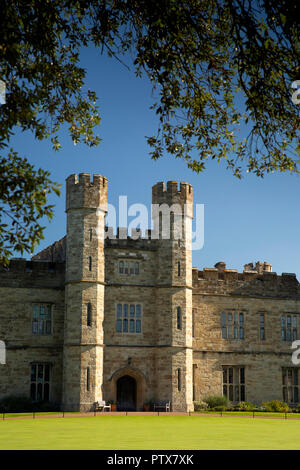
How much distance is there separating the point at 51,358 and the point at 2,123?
71.2 feet

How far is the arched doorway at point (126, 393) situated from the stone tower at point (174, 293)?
5.11ft

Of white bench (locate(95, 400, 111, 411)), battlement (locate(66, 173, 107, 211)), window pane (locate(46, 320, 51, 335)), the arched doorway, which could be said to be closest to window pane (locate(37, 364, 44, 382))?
window pane (locate(46, 320, 51, 335))

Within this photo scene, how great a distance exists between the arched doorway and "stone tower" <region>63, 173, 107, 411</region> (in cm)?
223

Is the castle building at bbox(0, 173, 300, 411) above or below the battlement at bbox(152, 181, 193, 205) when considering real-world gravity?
below

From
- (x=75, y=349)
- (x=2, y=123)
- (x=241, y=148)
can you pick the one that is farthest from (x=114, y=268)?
(x=2, y=123)

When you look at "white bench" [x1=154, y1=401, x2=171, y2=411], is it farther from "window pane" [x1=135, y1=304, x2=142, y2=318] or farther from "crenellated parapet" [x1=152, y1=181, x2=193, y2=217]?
"crenellated parapet" [x1=152, y1=181, x2=193, y2=217]

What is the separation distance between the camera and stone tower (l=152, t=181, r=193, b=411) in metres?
28.5

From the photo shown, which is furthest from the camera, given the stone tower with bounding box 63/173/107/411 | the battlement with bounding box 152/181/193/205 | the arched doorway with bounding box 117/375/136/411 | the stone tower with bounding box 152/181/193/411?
the battlement with bounding box 152/181/193/205

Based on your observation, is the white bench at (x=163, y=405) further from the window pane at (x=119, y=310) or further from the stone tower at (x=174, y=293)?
the window pane at (x=119, y=310)

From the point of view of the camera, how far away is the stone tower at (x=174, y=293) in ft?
93.4

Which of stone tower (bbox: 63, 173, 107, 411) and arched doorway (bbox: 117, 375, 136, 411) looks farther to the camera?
arched doorway (bbox: 117, 375, 136, 411)
